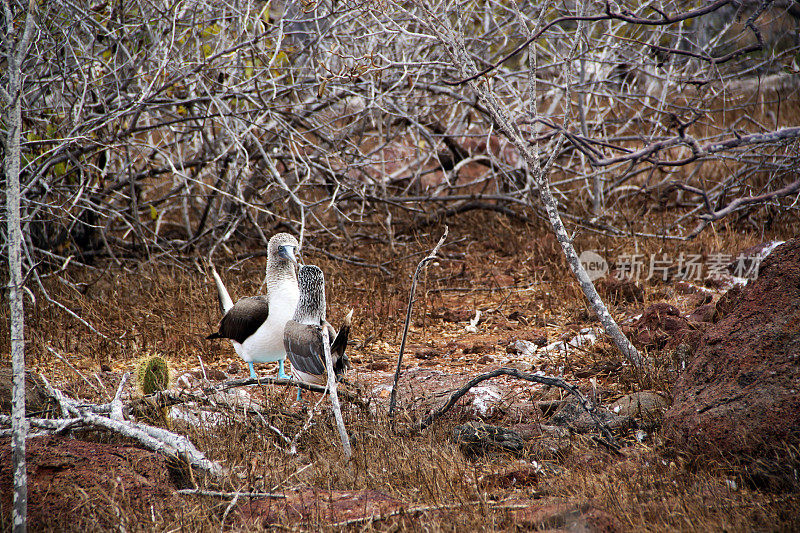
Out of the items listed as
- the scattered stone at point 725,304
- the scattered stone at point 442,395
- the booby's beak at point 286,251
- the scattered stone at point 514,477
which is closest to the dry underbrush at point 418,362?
the scattered stone at point 514,477

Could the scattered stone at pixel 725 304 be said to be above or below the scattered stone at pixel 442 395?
above

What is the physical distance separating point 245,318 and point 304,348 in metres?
0.66

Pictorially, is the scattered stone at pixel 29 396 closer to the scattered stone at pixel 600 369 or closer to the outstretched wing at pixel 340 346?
the outstretched wing at pixel 340 346

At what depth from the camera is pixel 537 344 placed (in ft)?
16.1

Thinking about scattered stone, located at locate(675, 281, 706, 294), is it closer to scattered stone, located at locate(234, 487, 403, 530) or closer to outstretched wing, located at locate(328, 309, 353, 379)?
outstretched wing, located at locate(328, 309, 353, 379)

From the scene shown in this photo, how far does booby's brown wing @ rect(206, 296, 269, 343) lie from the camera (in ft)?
13.1

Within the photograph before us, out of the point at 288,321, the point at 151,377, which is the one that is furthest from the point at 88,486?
the point at 288,321

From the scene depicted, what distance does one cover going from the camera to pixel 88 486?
260cm

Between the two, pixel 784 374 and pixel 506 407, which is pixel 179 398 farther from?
pixel 784 374

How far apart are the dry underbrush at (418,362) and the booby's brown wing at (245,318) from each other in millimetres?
407

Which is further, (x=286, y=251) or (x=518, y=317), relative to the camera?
(x=518, y=317)

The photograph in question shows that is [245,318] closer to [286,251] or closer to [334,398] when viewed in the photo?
[286,251]

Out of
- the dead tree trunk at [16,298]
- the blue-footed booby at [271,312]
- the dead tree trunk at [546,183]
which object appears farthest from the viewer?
the blue-footed booby at [271,312]

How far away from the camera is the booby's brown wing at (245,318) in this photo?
3979 mm
